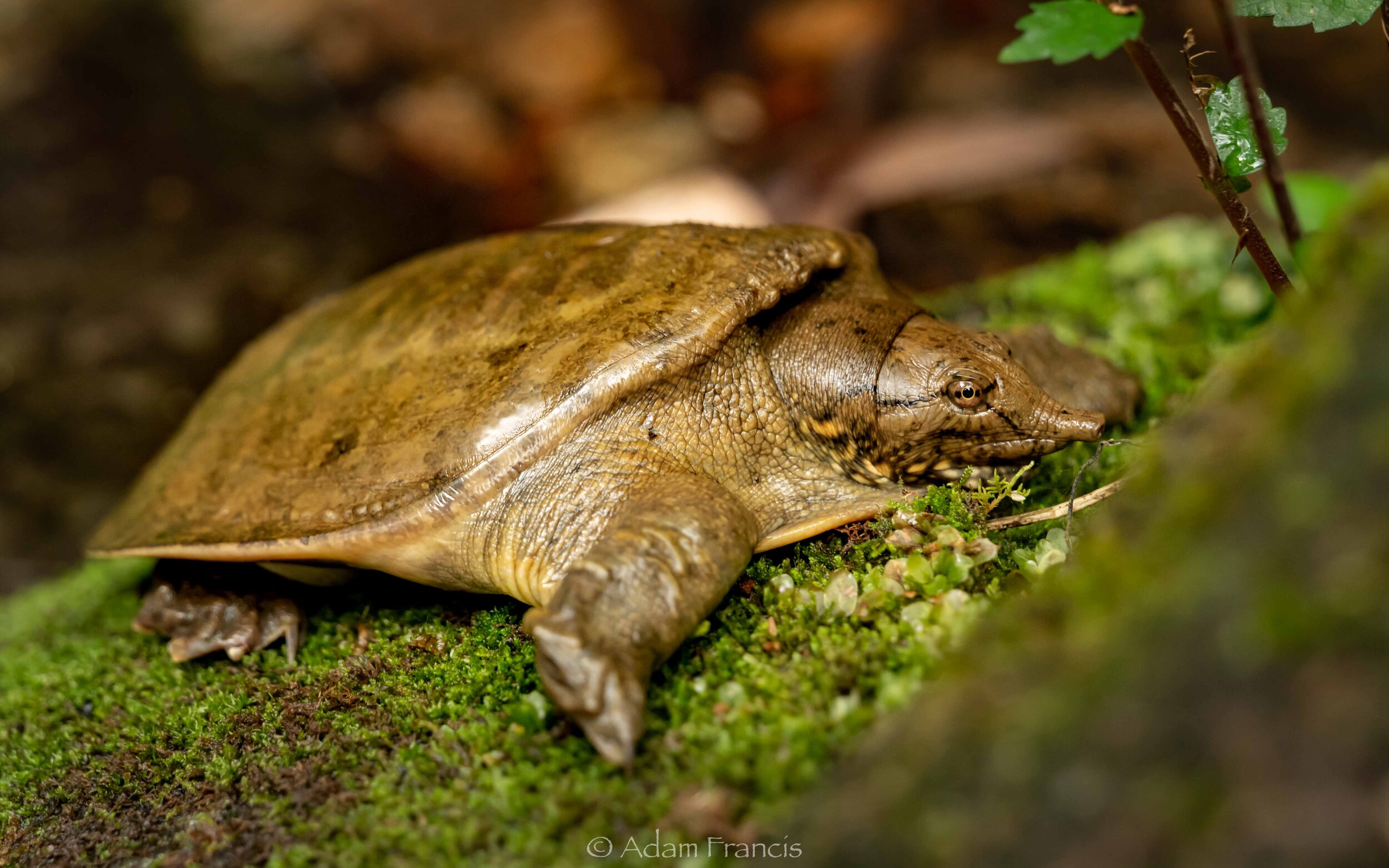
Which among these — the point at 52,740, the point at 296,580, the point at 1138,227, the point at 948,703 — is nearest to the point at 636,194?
the point at 1138,227

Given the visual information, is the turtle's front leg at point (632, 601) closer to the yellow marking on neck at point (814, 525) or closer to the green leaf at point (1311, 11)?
the yellow marking on neck at point (814, 525)

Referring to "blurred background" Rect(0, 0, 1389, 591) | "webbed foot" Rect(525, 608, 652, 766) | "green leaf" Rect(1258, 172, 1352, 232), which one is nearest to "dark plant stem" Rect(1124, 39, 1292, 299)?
"green leaf" Rect(1258, 172, 1352, 232)

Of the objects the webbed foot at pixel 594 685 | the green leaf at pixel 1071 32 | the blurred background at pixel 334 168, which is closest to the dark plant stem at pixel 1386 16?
the green leaf at pixel 1071 32

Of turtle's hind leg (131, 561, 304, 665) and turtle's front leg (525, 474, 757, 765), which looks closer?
turtle's front leg (525, 474, 757, 765)

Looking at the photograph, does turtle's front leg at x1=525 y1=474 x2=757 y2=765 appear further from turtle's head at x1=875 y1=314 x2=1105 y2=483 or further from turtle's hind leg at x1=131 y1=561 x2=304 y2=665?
turtle's hind leg at x1=131 y1=561 x2=304 y2=665

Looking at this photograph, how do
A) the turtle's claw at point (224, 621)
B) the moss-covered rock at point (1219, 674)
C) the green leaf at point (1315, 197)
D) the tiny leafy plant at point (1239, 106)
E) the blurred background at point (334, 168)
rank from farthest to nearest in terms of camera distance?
1. the blurred background at point (334, 168)
2. the green leaf at point (1315, 197)
3. the turtle's claw at point (224, 621)
4. the tiny leafy plant at point (1239, 106)
5. the moss-covered rock at point (1219, 674)

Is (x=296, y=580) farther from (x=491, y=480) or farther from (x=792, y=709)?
(x=792, y=709)
